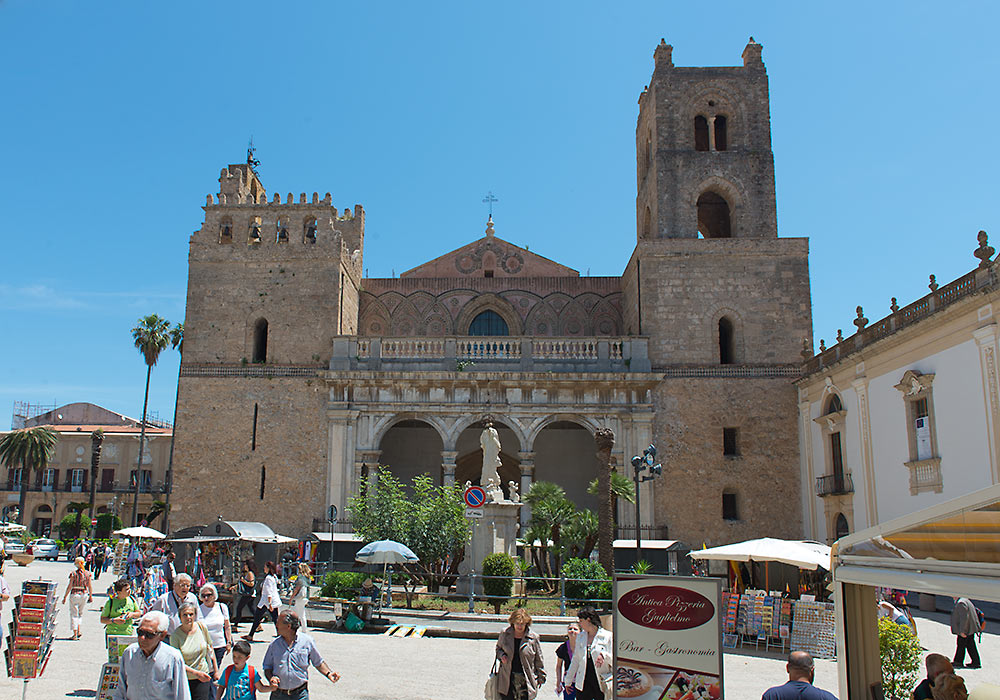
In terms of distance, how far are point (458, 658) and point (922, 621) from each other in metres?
11.8

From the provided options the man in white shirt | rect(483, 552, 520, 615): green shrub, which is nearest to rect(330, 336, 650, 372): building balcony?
rect(483, 552, 520, 615): green shrub

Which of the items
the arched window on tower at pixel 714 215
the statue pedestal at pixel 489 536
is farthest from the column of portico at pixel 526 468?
the arched window on tower at pixel 714 215

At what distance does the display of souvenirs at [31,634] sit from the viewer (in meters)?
9.48

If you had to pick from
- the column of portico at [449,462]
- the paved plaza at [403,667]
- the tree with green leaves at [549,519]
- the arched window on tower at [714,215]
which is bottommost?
the paved plaza at [403,667]

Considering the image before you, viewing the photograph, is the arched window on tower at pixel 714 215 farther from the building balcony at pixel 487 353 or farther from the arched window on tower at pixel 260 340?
the arched window on tower at pixel 260 340

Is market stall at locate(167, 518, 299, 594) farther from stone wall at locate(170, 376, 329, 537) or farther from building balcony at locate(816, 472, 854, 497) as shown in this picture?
building balcony at locate(816, 472, 854, 497)

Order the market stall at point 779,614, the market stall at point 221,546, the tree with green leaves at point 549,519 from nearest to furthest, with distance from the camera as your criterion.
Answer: the market stall at point 779,614, the market stall at point 221,546, the tree with green leaves at point 549,519

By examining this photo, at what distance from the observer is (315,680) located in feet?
37.0

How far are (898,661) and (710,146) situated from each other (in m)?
25.4

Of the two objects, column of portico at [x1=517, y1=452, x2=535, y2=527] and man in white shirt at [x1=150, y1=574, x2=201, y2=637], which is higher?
column of portico at [x1=517, y1=452, x2=535, y2=527]

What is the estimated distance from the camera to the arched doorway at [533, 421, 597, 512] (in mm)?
33562

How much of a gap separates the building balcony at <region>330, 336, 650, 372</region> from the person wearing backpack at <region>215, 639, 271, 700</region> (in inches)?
879

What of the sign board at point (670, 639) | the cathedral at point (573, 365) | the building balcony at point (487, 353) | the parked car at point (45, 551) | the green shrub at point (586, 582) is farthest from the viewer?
the parked car at point (45, 551)

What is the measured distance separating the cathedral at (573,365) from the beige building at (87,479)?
27664 millimetres
